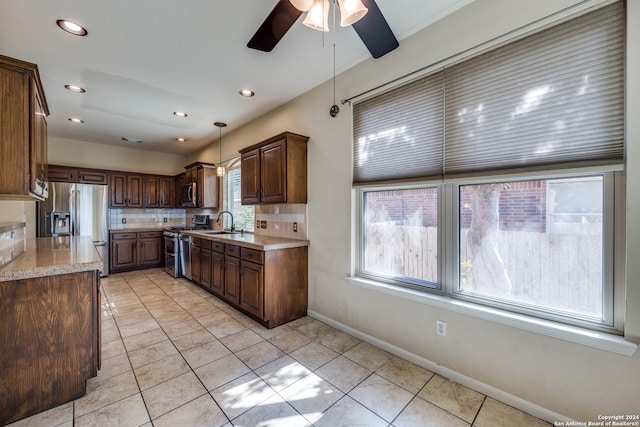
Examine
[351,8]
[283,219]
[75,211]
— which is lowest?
[283,219]

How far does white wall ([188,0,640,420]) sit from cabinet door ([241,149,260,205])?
23.7 inches

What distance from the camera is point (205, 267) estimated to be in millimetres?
4059

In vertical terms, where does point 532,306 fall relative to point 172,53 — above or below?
below

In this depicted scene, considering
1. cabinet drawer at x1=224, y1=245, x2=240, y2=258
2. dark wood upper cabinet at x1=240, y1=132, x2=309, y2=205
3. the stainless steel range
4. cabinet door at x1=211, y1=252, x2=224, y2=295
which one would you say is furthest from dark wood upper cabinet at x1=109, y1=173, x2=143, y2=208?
dark wood upper cabinet at x1=240, y1=132, x2=309, y2=205

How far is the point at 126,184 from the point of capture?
221 inches

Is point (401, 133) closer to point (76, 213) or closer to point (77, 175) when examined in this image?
point (76, 213)

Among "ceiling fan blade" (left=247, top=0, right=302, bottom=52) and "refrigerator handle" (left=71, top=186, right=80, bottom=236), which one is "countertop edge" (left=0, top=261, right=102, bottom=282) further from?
"refrigerator handle" (left=71, top=186, right=80, bottom=236)

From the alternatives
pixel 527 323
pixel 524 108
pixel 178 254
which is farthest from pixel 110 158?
pixel 527 323

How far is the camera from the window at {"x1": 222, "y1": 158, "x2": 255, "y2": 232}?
452 cm

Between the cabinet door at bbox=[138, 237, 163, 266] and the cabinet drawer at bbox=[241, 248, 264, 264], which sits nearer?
the cabinet drawer at bbox=[241, 248, 264, 264]

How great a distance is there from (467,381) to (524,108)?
190 cm

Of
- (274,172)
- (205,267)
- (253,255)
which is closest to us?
(253,255)

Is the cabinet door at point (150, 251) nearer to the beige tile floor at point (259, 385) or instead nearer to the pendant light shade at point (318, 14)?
the beige tile floor at point (259, 385)

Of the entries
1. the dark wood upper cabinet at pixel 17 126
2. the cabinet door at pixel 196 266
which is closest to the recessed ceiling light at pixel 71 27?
the dark wood upper cabinet at pixel 17 126
